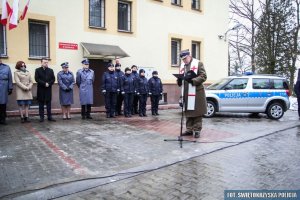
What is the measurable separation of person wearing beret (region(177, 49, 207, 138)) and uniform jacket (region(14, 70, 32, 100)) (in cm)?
553

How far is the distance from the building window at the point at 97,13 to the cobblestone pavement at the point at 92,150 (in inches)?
235

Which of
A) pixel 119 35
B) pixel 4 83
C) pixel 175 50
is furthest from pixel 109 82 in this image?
pixel 175 50

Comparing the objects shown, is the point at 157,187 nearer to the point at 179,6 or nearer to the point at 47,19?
the point at 47,19

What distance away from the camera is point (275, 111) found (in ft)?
45.6

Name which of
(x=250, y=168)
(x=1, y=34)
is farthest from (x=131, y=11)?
(x=250, y=168)

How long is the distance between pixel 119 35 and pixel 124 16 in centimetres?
132

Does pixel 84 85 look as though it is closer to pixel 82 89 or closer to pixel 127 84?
pixel 82 89

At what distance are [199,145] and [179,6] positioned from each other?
43.4 ft

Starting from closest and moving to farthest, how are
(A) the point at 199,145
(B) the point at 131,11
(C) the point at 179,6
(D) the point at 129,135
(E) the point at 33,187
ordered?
(E) the point at 33,187
(A) the point at 199,145
(D) the point at 129,135
(B) the point at 131,11
(C) the point at 179,6

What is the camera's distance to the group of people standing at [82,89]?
1134 cm

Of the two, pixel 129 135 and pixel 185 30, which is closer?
pixel 129 135

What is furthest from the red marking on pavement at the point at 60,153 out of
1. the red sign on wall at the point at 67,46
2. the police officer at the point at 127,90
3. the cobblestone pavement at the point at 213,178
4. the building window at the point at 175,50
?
the building window at the point at 175,50

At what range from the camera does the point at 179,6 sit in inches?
780

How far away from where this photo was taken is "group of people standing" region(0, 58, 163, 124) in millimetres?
11336
